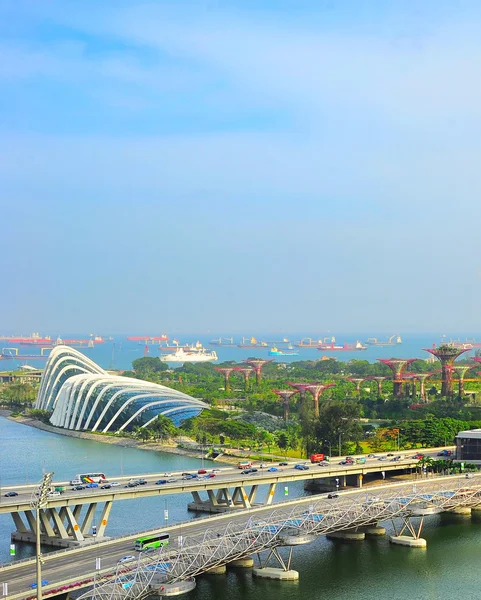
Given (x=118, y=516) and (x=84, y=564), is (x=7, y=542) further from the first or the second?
(x=84, y=564)

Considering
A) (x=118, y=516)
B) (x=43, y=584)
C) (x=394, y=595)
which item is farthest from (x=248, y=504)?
(x=43, y=584)

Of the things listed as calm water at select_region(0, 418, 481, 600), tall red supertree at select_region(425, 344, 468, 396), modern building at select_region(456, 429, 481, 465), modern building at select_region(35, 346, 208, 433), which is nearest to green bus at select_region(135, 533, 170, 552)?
calm water at select_region(0, 418, 481, 600)

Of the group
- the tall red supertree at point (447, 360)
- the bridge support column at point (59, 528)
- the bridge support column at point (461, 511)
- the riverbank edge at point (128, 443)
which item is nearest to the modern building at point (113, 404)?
the riverbank edge at point (128, 443)

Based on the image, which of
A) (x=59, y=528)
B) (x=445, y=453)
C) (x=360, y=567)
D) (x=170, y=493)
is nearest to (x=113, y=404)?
(x=445, y=453)

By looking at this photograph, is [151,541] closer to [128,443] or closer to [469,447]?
[469,447]

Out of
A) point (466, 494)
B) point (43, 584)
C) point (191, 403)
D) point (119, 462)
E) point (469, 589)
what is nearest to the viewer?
point (43, 584)

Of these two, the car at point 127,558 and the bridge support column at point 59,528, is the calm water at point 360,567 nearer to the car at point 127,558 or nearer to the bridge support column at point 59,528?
the bridge support column at point 59,528
